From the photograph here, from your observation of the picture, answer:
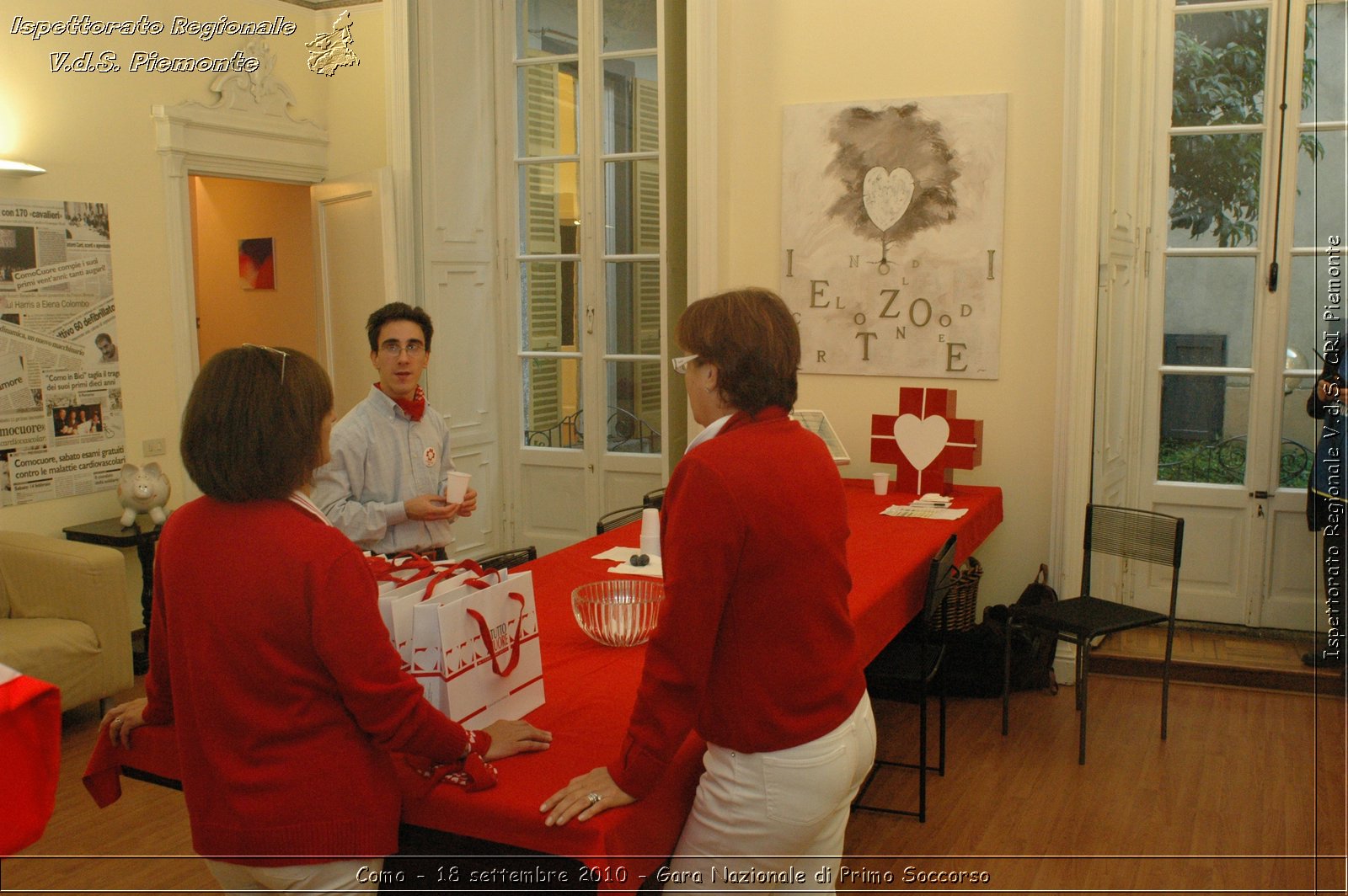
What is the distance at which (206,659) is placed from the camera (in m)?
1.58

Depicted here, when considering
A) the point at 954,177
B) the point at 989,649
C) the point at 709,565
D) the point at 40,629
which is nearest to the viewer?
the point at 709,565

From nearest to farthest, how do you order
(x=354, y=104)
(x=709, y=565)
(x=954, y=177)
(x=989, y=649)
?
(x=709, y=565) < (x=989, y=649) < (x=954, y=177) < (x=354, y=104)

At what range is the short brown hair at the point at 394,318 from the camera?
3.31 m

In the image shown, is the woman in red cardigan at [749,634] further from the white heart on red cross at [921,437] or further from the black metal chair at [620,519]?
the white heart on red cross at [921,437]

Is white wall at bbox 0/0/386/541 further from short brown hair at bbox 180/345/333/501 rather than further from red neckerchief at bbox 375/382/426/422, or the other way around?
short brown hair at bbox 180/345/333/501

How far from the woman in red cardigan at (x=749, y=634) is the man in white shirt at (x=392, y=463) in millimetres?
1583

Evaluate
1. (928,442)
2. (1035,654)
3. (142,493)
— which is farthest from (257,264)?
(1035,654)

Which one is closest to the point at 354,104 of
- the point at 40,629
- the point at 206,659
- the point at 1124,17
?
the point at 40,629

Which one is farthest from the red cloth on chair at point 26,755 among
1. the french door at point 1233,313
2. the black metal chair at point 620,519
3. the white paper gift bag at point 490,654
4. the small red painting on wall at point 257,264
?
the small red painting on wall at point 257,264

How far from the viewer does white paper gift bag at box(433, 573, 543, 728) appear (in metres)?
1.89

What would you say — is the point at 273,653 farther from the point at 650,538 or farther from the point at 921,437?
the point at 921,437

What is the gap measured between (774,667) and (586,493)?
15.6 ft

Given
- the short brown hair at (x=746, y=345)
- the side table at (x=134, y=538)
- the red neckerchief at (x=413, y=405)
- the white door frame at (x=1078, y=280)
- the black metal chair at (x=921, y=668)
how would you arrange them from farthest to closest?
the side table at (x=134, y=538) < the white door frame at (x=1078, y=280) < the black metal chair at (x=921, y=668) < the red neckerchief at (x=413, y=405) < the short brown hair at (x=746, y=345)

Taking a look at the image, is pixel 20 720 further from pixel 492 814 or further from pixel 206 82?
pixel 206 82
